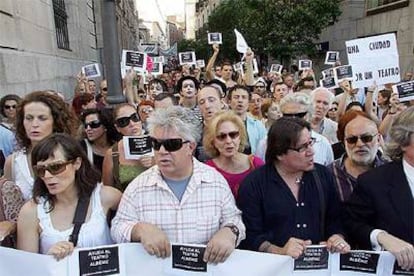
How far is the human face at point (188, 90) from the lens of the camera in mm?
6012

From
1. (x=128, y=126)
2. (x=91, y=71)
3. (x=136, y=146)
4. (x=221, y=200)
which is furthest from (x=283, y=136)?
(x=91, y=71)

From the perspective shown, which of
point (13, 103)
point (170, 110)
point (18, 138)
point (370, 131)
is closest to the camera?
point (170, 110)

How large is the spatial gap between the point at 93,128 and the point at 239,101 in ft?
5.19

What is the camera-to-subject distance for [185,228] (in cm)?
248

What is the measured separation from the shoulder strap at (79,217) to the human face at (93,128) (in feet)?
5.09

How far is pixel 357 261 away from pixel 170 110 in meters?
1.29

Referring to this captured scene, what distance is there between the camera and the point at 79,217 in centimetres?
254

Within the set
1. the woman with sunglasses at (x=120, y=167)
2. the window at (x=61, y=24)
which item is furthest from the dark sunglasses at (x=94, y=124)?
the window at (x=61, y=24)

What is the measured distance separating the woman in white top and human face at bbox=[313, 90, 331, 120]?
2685mm

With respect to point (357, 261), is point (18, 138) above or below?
above

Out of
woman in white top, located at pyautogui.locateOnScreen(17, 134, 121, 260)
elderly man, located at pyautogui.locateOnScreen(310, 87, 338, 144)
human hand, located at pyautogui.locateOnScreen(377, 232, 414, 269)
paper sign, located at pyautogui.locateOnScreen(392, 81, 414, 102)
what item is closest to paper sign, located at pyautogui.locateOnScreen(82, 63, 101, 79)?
elderly man, located at pyautogui.locateOnScreen(310, 87, 338, 144)

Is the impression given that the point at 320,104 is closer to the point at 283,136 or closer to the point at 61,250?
the point at 283,136

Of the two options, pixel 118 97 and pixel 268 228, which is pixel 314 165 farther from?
pixel 118 97

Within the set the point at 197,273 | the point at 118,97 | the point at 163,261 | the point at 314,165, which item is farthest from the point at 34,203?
the point at 118,97
